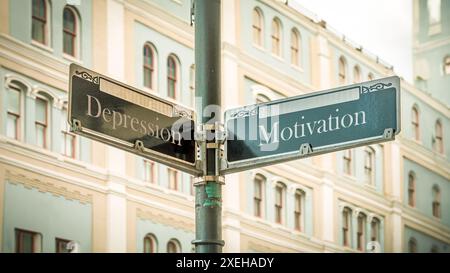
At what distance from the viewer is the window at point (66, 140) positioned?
21.1 meters

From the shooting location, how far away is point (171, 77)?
24.2m

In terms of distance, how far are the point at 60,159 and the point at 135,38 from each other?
372 cm

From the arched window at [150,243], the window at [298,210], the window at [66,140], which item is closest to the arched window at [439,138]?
the window at [298,210]

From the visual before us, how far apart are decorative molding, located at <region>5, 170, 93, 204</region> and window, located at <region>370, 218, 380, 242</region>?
1228cm

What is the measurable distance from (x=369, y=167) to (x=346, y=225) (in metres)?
2.01

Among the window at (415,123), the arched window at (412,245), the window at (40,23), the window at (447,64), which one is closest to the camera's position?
the window at (40,23)

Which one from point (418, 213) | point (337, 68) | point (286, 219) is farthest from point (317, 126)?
point (418, 213)

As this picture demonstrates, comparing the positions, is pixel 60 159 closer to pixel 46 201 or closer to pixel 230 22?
pixel 46 201

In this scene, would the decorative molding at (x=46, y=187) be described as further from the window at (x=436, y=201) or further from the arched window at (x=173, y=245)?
the window at (x=436, y=201)

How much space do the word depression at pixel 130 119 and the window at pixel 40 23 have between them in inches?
621

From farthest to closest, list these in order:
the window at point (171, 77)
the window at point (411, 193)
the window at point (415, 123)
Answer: the window at point (411, 193), the window at point (415, 123), the window at point (171, 77)

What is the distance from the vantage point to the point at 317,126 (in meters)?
5.52

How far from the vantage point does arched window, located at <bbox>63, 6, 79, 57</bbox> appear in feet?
71.4

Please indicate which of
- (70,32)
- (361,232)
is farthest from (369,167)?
(70,32)
